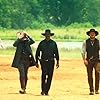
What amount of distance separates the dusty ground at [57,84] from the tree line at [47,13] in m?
69.3

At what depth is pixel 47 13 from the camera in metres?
110

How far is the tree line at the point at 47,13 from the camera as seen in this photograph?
330 feet

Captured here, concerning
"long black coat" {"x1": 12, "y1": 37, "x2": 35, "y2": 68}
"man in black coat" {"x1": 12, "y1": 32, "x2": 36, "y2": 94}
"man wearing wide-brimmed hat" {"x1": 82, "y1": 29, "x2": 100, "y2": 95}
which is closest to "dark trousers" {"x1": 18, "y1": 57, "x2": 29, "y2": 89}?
"man in black coat" {"x1": 12, "y1": 32, "x2": 36, "y2": 94}

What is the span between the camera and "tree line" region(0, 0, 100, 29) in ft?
330

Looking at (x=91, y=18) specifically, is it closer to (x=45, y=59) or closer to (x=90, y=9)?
(x=90, y=9)

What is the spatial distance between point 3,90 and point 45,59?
7.16 ft

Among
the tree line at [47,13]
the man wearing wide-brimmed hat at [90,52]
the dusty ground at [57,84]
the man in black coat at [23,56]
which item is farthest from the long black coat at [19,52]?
the tree line at [47,13]

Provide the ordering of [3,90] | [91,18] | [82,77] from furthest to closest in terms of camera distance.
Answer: [91,18]
[82,77]
[3,90]

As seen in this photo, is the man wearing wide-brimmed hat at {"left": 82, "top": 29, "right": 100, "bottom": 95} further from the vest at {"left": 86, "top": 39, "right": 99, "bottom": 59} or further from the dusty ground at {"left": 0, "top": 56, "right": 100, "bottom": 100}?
the dusty ground at {"left": 0, "top": 56, "right": 100, "bottom": 100}

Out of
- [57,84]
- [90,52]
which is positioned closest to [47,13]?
[57,84]

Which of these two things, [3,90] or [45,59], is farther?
[3,90]

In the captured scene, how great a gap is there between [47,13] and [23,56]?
92808 millimetres

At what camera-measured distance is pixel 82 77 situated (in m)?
24.1

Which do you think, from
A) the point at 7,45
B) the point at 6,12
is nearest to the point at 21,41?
the point at 7,45
